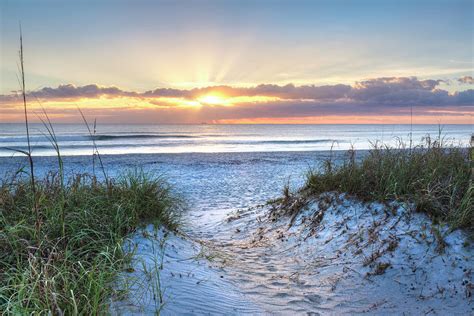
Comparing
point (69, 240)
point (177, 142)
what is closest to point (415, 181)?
point (69, 240)

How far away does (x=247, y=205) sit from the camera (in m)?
10.3

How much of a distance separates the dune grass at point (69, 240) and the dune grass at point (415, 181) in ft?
11.0

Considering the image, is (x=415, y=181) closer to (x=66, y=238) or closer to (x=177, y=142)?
(x=66, y=238)

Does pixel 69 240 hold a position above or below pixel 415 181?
below

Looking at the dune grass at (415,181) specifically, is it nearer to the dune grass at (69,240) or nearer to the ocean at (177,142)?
the ocean at (177,142)

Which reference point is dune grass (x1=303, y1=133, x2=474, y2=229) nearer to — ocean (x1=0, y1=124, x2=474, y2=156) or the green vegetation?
ocean (x1=0, y1=124, x2=474, y2=156)

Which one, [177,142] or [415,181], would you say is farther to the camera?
[177,142]

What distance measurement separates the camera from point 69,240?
4148mm

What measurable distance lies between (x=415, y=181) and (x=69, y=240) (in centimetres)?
518

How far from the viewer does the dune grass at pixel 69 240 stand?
3.09 metres

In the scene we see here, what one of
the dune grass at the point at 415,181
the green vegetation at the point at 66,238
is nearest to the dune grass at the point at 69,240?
the green vegetation at the point at 66,238

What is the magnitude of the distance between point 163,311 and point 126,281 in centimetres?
50

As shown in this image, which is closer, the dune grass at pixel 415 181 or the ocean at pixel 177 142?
the dune grass at pixel 415 181

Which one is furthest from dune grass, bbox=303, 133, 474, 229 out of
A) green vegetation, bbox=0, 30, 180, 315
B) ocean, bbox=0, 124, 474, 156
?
green vegetation, bbox=0, 30, 180, 315
